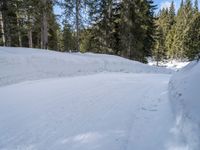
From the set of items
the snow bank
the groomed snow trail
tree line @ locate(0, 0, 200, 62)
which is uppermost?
tree line @ locate(0, 0, 200, 62)

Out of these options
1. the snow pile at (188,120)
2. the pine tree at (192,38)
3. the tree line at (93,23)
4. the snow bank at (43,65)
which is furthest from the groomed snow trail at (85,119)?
the pine tree at (192,38)

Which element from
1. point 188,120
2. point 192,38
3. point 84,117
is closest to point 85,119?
point 84,117

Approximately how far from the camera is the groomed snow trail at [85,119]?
14.2 ft

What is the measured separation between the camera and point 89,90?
8.47 meters

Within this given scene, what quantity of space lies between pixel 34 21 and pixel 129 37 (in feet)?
32.4

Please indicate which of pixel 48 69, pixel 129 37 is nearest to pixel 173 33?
pixel 129 37

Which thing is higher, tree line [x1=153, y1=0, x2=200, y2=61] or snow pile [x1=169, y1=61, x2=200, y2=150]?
tree line [x1=153, y1=0, x2=200, y2=61]

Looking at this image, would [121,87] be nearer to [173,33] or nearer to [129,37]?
[129,37]

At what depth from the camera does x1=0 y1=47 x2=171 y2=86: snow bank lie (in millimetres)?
11320

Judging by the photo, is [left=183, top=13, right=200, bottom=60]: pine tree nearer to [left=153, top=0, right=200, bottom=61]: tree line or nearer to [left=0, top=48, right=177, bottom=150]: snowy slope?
[left=153, top=0, right=200, bottom=61]: tree line

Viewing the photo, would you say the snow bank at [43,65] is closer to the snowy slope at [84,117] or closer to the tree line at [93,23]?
the snowy slope at [84,117]

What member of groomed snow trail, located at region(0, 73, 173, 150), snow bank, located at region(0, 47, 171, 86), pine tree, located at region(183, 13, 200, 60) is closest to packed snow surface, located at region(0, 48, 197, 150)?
groomed snow trail, located at region(0, 73, 173, 150)

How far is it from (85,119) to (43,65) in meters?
8.05

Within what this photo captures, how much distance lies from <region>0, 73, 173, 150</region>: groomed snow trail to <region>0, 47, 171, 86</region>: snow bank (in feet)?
9.49
